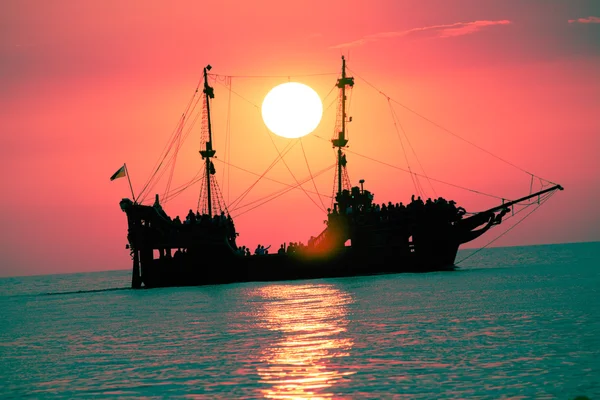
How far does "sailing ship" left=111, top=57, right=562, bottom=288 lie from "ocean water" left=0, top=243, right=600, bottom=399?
52.7 feet

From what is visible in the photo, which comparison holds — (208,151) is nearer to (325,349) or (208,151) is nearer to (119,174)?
(119,174)

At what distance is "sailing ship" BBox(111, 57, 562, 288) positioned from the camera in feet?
203

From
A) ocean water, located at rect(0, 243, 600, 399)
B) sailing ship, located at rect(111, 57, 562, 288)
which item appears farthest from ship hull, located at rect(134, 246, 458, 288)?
ocean water, located at rect(0, 243, 600, 399)

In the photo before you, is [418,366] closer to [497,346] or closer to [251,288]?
[497,346]

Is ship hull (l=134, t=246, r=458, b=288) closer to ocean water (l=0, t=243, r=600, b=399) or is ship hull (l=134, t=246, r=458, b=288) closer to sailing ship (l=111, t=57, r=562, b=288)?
sailing ship (l=111, t=57, r=562, b=288)

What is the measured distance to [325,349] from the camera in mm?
24391

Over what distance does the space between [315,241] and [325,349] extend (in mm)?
41440

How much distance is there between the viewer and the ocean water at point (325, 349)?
1850cm

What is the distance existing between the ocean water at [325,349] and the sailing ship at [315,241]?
16.0 metres

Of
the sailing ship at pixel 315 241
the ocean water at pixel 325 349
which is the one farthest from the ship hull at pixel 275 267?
the ocean water at pixel 325 349

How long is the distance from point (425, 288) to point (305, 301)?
31.1 feet

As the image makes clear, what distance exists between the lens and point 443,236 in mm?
63781

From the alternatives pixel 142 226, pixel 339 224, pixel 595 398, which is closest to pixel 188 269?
pixel 142 226

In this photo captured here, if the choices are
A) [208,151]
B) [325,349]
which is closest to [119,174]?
[208,151]
